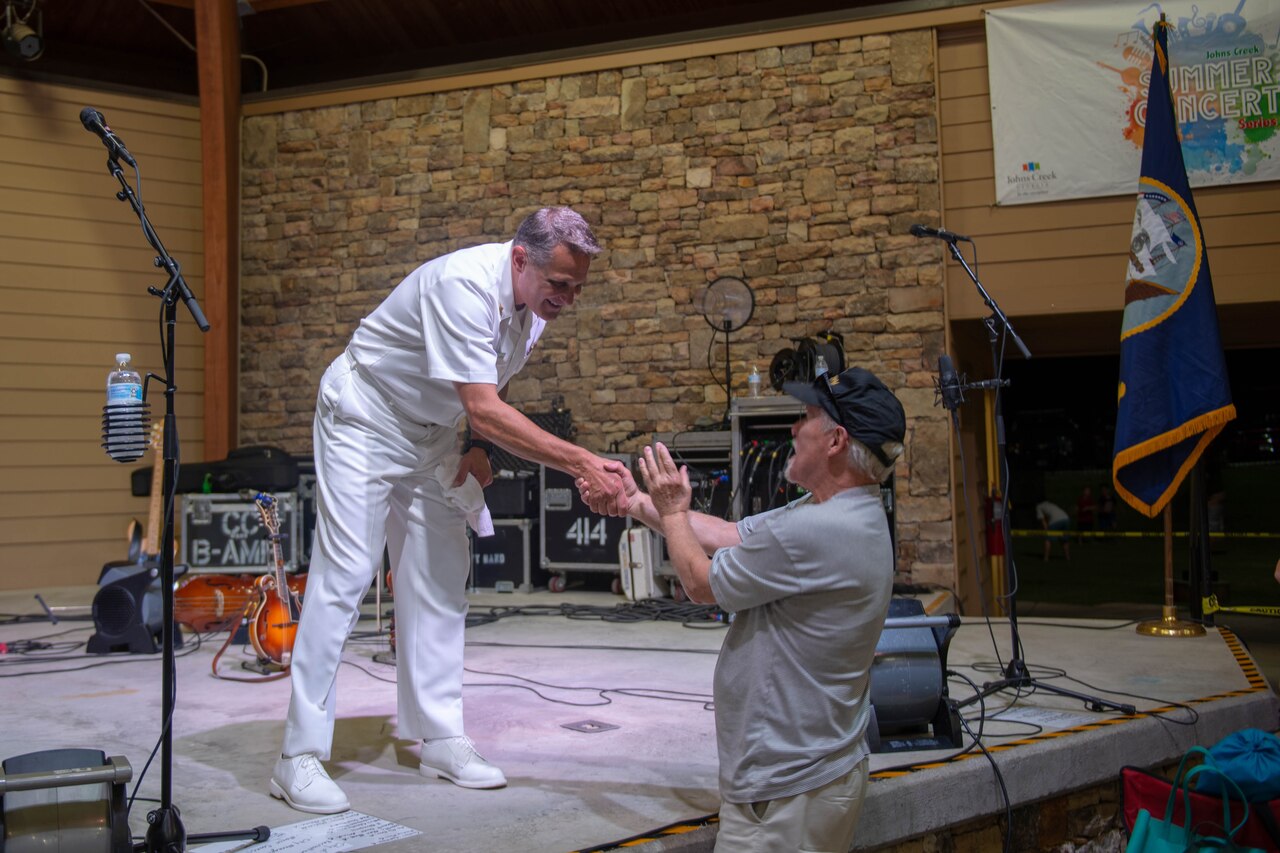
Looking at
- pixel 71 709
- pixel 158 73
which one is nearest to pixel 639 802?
pixel 71 709

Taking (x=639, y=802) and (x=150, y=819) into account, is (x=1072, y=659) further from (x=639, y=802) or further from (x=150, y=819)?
(x=150, y=819)

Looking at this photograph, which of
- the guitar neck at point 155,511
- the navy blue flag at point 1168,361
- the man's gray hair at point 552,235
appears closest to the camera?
the man's gray hair at point 552,235

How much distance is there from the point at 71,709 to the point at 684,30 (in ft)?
20.8

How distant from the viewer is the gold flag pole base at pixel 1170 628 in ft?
16.9

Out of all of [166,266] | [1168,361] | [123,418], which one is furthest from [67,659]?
[1168,361]

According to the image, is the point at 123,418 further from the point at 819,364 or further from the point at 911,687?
the point at 819,364

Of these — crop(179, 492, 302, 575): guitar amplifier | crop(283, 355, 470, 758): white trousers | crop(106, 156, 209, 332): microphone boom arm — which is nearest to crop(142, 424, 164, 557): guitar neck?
crop(179, 492, 302, 575): guitar amplifier

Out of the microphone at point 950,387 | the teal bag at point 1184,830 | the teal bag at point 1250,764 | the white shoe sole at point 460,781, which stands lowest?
the teal bag at point 1184,830

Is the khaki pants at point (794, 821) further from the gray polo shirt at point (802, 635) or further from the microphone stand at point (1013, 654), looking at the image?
the microphone stand at point (1013, 654)

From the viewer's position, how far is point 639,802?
8.70 ft

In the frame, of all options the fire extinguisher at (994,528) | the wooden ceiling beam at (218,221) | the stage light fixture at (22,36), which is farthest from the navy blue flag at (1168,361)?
the stage light fixture at (22,36)

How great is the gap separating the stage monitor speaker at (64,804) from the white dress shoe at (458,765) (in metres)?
0.88

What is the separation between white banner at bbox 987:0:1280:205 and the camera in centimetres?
666

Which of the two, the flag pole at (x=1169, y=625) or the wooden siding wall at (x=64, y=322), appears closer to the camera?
the flag pole at (x=1169, y=625)
